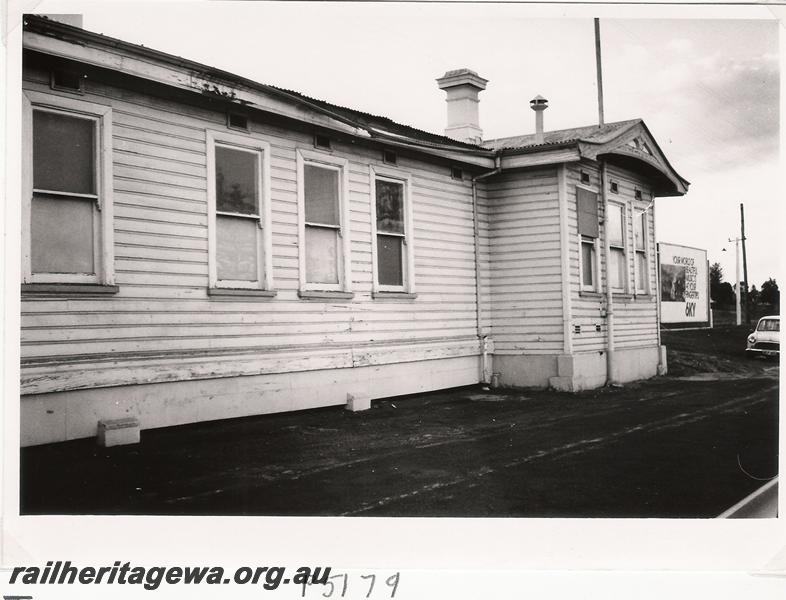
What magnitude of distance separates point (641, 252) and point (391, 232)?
639 cm

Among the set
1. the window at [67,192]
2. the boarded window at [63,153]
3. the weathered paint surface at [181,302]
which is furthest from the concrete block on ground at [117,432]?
the boarded window at [63,153]

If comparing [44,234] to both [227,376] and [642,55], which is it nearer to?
[227,376]

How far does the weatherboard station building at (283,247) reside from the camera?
20.5 feet

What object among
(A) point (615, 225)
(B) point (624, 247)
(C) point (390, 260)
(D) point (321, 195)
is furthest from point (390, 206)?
(B) point (624, 247)

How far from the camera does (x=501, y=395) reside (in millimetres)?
10820

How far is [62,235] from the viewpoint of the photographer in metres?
6.25

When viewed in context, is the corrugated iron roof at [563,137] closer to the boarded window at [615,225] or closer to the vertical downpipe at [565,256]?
the vertical downpipe at [565,256]

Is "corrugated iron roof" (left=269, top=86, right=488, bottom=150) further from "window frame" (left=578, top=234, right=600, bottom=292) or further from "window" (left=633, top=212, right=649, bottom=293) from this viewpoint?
"window" (left=633, top=212, right=649, bottom=293)

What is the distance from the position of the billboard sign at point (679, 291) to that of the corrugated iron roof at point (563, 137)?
7.34 feet

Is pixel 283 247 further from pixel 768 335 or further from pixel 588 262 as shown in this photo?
pixel 588 262

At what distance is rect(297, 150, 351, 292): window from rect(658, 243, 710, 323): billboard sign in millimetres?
5717

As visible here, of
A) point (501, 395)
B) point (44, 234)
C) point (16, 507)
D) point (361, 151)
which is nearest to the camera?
point (16, 507)

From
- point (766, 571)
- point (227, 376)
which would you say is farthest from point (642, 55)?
point (227, 376)

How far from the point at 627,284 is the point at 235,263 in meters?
8.40
